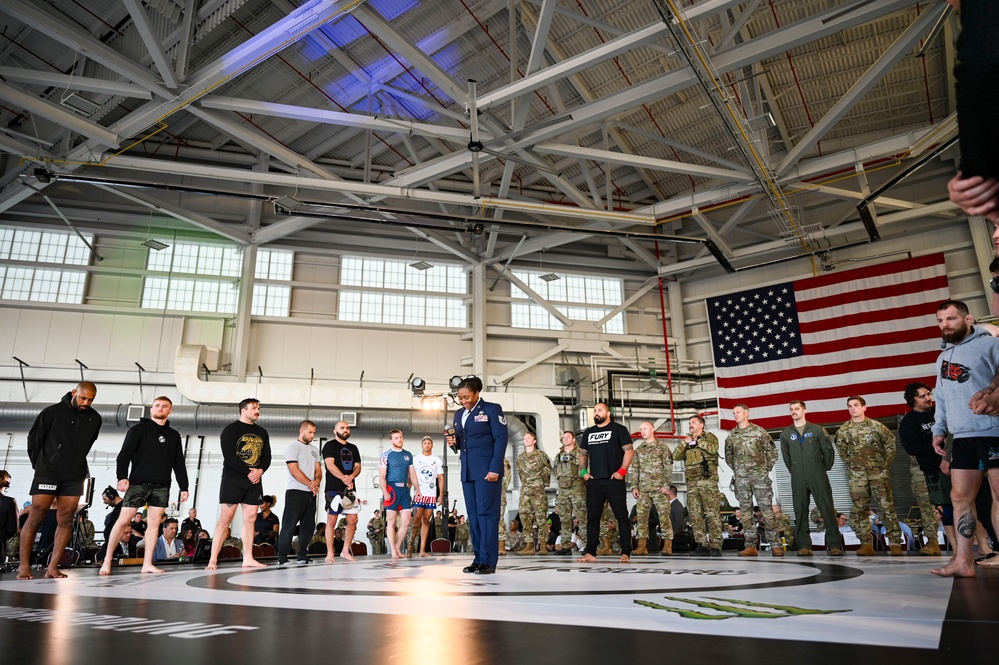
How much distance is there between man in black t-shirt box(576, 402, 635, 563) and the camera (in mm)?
7332

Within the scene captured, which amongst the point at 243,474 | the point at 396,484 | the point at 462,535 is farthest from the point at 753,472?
Answer: the point at 462,535

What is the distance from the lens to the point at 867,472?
7527 mm

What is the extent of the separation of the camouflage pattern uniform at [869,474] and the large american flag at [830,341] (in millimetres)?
8927

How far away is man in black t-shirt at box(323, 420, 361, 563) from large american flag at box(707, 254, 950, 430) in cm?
1212

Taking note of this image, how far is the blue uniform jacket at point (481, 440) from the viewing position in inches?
226

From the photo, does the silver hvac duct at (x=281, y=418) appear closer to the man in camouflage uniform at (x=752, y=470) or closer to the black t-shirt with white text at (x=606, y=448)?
the man in camouflage uniform at (x=752, y=470)

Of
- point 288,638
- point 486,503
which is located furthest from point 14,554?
point 288,638

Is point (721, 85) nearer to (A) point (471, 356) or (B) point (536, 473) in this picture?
(B) point (536, 473)

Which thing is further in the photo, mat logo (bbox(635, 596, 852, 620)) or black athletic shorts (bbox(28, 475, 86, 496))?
black athletic shorts (bbox(28, 475, 86, 496))

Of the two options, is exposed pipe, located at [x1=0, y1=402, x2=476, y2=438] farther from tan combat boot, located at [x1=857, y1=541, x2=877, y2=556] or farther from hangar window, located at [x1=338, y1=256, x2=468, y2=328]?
tan combat boot, located at [x1=857, y1=541, x2=877, y2=556]

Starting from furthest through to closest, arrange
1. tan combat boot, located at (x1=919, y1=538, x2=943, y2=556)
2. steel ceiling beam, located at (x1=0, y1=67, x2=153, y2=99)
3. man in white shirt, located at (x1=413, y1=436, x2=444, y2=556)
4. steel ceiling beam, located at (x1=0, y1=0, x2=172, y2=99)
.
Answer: steel ceiling beam, located at (x1=0, y1=67, x2=153, y2=99) < steel ceiling beam, located at (x1=0, y1=0, x2=172, y2=99) < man in white shirt, located at (x1=413, y1=436, x2=444, y2=556) < tan combat boot, located at (x1=919, y1=538, x2=943, y2=556)

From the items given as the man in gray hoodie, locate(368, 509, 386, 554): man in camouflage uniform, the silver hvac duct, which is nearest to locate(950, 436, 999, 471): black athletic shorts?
the man in gray hoodie

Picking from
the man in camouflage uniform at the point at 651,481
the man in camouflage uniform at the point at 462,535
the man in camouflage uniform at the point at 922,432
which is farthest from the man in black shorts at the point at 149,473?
the man in camouflage uniform at the point at 462,535

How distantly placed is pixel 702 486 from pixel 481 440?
448 centimetres
